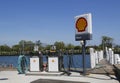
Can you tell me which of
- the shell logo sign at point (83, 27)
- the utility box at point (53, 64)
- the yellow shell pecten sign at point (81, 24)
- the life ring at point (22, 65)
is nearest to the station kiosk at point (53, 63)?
the utility box at point (53, 64)

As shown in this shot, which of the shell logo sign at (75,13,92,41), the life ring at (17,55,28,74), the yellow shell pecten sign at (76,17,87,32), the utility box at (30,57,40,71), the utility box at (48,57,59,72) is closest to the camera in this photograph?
the shell logo sign at (75,13,92,41)

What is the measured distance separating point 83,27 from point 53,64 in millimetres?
3272

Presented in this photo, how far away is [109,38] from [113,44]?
13.8 m

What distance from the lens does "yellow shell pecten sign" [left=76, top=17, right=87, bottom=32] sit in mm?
21109

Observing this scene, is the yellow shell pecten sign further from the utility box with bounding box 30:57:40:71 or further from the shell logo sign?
the utility box with bounding box 30:57:40:71

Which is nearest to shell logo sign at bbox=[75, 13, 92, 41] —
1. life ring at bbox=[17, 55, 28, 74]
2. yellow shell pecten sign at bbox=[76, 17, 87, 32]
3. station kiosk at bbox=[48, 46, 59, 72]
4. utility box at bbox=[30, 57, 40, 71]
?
yellow shell pecten sign at bbox=[76, 17, 87, 32]

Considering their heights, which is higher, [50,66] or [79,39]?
[79,39]

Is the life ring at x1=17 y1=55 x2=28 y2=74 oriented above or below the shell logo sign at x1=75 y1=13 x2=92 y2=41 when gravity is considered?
below

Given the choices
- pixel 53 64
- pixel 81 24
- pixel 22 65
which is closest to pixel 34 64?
pixel 22 65

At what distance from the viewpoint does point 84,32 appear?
2108cm

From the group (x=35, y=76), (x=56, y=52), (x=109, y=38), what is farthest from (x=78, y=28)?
(x=109, y=38)

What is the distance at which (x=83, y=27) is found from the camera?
21.2 meters

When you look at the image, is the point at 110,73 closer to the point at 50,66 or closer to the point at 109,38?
the point at 50,66

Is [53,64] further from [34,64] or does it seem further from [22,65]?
[22,65]
